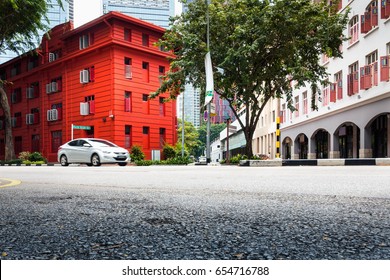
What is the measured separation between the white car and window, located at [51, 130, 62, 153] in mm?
14905

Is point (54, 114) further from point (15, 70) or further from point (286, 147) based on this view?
point (286, 147)

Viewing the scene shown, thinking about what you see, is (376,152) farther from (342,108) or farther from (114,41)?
(114,41)

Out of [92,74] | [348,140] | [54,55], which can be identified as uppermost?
[54,55]

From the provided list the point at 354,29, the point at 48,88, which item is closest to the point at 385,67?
the point at 354,29

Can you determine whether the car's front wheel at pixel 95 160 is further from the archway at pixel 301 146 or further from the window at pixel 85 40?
the archway at pixel 301 146

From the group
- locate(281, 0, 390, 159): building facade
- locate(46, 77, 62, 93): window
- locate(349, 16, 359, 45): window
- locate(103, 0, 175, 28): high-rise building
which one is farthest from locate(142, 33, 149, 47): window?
locate(103, 0, 175, 28): high-rise building

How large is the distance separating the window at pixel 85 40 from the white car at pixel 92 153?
47.8 feet

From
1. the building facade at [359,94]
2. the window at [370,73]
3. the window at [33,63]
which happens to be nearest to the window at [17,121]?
the window at [33,63]

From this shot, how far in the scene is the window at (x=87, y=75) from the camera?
31.0 m

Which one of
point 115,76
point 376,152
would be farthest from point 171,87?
point 376,152

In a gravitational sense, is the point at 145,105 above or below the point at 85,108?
above

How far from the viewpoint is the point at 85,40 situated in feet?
105

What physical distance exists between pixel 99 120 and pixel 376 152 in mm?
19698

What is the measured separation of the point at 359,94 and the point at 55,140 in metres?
25.1
